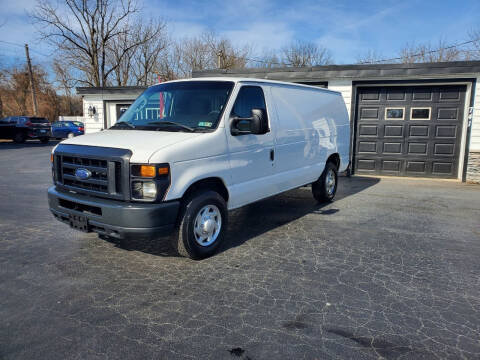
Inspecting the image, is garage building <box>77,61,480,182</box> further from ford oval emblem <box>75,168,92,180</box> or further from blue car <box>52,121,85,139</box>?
blue car <box>52,121,85,139</box>

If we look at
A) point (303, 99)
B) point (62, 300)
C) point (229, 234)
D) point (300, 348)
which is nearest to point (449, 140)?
point (303, 99)

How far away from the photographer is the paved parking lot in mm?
2783

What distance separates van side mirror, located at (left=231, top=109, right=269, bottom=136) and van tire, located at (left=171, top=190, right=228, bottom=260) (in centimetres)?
88

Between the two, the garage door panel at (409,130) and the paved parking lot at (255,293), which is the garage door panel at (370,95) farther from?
the paved parking lot at (255,293)

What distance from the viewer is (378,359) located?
2623 mm

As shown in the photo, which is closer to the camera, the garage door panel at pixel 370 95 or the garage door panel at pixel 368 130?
the garage door panel at pixel 370 95

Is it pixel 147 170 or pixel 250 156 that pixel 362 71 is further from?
pixel 147 170

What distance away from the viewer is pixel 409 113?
11.0m

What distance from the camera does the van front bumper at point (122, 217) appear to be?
378 cm

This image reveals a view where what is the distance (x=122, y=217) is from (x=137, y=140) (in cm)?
89

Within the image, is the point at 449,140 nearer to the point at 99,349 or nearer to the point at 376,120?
the point at 376,120

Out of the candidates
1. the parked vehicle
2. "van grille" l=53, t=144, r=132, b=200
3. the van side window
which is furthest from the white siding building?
the parked vehicle

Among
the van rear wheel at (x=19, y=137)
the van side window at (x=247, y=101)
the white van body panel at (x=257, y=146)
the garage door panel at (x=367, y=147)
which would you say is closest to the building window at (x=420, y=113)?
the garage door panel at (x=367, y=147)

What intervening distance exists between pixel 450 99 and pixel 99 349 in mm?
11186
